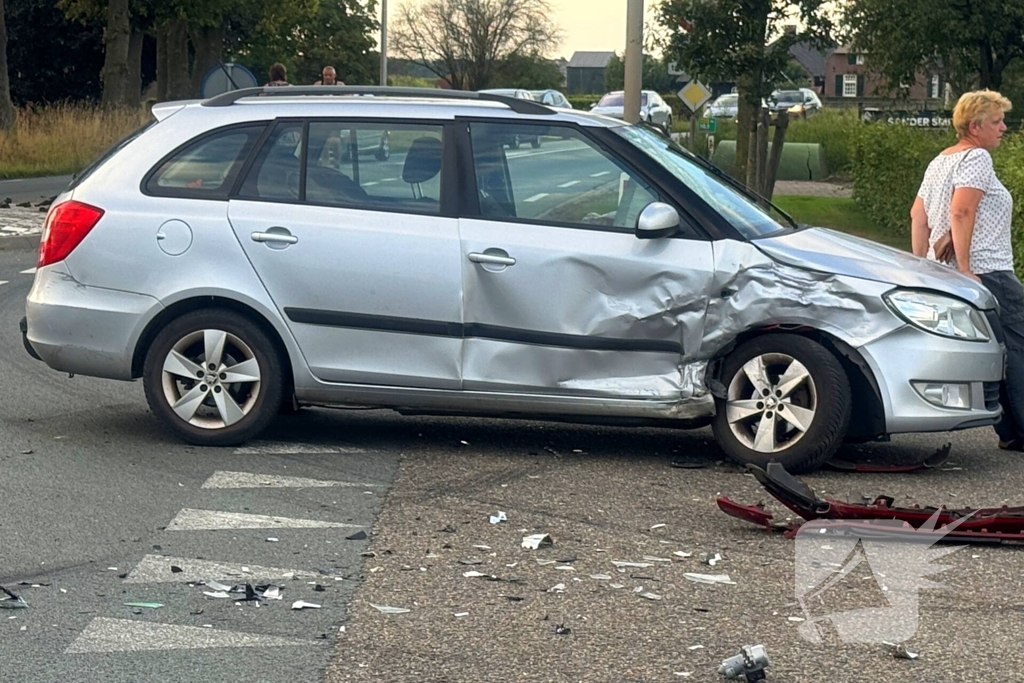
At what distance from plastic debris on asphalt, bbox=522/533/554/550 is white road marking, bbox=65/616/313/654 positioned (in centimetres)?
136

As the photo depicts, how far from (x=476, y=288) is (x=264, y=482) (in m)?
1.33

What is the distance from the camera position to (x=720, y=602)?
17.7ft

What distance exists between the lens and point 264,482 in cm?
718

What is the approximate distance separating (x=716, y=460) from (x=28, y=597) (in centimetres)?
362

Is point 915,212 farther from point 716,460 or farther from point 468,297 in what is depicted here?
point 468,297

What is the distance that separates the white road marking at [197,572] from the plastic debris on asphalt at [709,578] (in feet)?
4.32

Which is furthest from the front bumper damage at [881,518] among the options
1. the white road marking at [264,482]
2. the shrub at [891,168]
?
the shrub at [891,168]

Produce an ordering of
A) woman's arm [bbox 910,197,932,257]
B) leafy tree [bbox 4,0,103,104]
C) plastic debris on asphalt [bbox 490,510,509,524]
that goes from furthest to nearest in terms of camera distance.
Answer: leafy tree [bbox 4,0,103,104] < woman's arm [bbox 910,197,932,257] < plastic debris on asphalt [bbox 490,510,509,524]

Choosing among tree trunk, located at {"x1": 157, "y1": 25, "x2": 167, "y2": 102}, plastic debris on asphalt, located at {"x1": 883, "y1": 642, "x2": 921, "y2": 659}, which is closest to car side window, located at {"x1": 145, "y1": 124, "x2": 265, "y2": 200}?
plastic debris on asphalt, located at {"x1": 883, "y1": 642, "x2": 921, "y2": 659}

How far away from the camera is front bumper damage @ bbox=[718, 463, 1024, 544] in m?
6.23

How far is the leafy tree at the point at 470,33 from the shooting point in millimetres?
88250

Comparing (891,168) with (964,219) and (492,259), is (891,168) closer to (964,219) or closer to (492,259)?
(964,219)

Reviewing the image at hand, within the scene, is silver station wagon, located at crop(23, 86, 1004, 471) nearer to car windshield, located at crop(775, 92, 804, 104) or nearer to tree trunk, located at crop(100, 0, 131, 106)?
tree trunk, located at crop(100, 0, 131, 106)

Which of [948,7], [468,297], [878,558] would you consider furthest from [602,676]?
[948,7]
